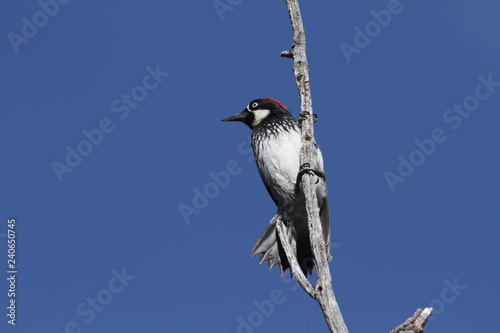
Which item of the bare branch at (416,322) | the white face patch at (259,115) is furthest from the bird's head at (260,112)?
the bare branch at (416,322)

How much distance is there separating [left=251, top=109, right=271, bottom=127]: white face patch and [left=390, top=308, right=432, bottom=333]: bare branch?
10.9 ft

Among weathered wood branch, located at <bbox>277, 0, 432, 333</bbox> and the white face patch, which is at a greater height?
the white face patch

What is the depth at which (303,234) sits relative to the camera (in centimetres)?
646

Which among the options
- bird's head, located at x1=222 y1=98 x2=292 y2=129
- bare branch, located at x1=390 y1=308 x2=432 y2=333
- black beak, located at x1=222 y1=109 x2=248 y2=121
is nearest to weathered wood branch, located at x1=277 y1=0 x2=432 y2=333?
bare branch, located at x1=390 y1=308 x2=432 y2=333

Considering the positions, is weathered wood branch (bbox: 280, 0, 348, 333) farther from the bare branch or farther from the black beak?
the black beak

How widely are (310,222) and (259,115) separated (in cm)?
235

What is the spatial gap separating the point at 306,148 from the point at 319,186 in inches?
42.8

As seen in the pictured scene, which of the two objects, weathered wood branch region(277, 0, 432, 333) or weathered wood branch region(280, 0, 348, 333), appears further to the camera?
weathered wood branch region(280, 0, 348, 333)

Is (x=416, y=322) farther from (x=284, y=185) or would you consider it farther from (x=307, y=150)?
(x=284, y=185)

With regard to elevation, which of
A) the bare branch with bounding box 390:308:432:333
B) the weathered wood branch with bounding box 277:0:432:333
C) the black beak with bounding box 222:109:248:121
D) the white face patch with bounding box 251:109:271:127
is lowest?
the bare branch with bounding box 390:308:432:333

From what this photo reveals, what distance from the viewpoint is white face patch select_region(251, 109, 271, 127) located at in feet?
22.5

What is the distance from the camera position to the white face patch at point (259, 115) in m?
6.85

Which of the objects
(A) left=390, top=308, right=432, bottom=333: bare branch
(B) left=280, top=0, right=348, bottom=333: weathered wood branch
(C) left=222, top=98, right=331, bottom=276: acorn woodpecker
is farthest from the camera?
(C) left=222, top=98, right=331, bottom=276: acorn woodpecker

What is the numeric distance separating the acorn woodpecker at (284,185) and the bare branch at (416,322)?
2.09 metres
